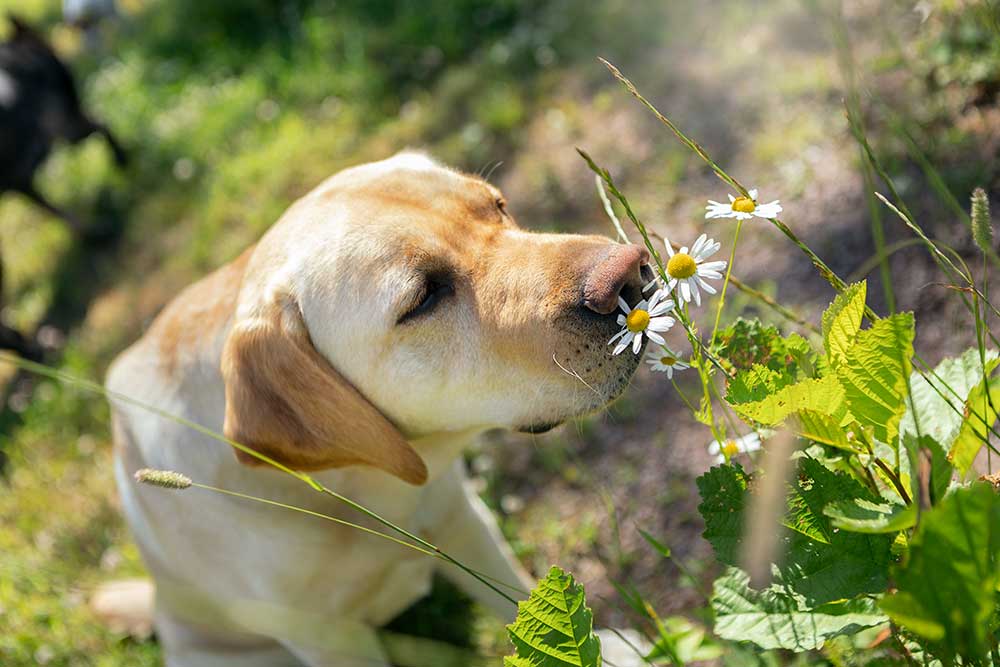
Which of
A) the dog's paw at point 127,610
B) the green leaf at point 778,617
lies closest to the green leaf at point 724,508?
the green leaf at point 778,617

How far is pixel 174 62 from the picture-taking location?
7078mm

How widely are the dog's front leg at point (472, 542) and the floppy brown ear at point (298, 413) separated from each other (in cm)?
64

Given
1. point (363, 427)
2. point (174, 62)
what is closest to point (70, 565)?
point (363, 427)

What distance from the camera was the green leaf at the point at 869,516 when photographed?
1.27 metres

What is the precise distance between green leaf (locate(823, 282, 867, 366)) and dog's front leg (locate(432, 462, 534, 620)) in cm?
151

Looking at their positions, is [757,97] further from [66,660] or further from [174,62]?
[174,62]

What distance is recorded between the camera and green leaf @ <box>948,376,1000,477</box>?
1.42 metres

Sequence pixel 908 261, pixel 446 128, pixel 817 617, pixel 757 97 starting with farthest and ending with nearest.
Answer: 1. pixel 446 128
2. pixel 757 97
3. pixel 908 261
4. pixel 817 617

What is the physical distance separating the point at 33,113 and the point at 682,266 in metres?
5.59

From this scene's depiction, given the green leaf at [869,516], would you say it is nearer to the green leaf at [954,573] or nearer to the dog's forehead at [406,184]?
the green leaf at [954,573]

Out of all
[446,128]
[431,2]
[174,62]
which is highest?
[431,2]

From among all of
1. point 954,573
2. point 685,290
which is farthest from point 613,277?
point 954,573

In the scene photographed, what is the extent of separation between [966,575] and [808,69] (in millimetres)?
3371

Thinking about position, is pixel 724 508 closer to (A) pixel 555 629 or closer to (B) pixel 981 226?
(A) pixel 555 629
